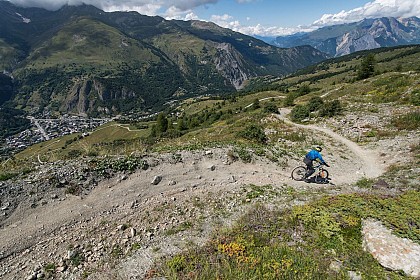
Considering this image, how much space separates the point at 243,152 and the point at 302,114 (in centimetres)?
2842

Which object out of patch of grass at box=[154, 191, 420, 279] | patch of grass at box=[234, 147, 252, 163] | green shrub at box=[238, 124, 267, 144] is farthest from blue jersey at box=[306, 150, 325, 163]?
green shrub at box=[238, 124, 267, 144]

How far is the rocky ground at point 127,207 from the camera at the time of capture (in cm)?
1073

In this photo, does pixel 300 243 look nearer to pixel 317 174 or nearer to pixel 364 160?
pixel 317 174

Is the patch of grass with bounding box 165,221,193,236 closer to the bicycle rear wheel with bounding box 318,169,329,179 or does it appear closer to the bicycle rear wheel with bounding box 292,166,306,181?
the bicycle rear wheel with bounding box 292,166,306,181

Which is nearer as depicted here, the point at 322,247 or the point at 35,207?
the point at 322,247

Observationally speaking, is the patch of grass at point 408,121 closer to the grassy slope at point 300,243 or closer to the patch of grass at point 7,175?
the grassy slope at point 300,243

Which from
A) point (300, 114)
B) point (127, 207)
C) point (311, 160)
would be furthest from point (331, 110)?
point (127, 207)

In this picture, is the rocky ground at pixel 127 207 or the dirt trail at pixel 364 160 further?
the dirt trail at pixel 364 160

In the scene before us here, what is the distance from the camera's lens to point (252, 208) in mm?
13844

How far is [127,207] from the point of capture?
14.1 m

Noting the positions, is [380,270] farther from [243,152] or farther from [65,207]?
[65,207]

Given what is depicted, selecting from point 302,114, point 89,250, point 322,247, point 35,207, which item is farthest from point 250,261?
point 302,114

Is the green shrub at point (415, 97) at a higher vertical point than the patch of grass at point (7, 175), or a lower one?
lower

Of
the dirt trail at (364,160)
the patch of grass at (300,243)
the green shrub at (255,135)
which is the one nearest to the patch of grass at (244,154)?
the green shrub at (255,135)
